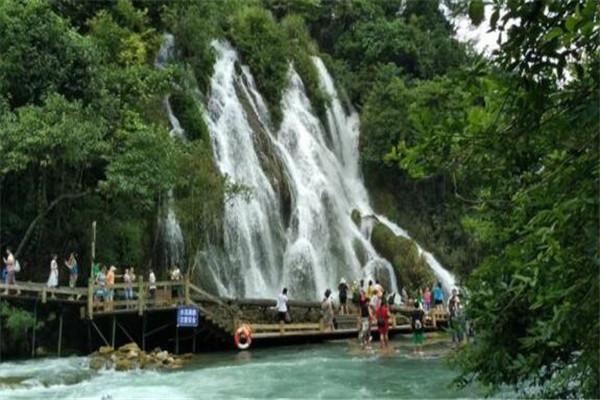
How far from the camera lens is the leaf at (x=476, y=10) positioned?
132 inches

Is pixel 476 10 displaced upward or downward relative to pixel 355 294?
downward

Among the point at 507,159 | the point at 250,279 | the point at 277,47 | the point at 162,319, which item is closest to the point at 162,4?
the point at 277,47

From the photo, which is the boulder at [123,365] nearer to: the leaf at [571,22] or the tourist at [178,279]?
the tourist at [178,279]

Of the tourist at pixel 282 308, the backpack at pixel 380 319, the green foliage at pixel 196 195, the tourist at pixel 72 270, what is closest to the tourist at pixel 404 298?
the tourist at pixel 282 308

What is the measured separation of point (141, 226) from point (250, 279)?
4458 millimetres

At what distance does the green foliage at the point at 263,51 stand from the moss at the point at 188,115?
576 centimetres

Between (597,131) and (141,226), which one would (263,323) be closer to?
(141,226)

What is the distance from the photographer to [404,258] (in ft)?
105

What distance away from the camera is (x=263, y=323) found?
2225 centimetres

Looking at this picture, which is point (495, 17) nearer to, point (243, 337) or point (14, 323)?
point (14, 323)

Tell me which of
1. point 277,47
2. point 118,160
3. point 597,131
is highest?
point 277,47

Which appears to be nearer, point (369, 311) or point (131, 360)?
point (131, 360)

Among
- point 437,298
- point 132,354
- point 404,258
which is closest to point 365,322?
point 437,298

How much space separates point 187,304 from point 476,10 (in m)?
18.0
